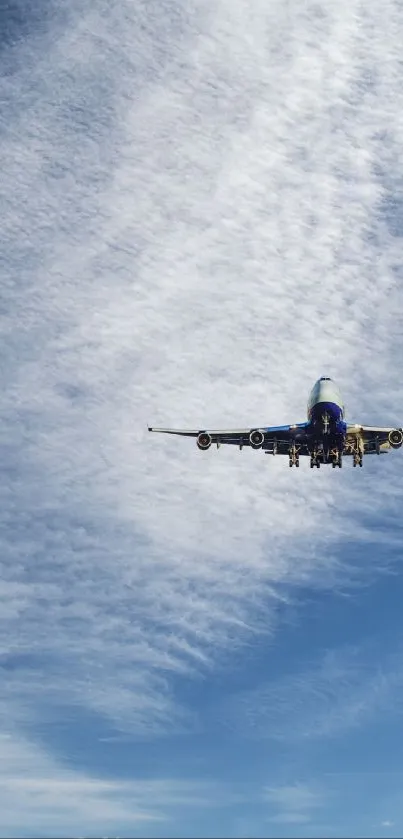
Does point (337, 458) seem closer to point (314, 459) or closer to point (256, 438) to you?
point (314, 459)

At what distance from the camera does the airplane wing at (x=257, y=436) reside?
525 ft

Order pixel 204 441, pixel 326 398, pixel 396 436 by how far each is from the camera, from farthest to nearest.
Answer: pixel 204 441 → pixel 396 436 → pixel 326 398

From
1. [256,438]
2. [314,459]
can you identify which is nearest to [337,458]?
[314,459]

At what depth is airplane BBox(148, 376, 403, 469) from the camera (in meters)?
152

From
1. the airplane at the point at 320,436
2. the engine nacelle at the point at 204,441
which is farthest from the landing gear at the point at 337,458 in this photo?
the engine nacelle at the point at 204,441

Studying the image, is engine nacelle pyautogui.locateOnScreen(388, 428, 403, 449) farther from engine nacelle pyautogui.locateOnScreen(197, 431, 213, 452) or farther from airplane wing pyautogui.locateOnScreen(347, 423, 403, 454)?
engine nacelle pyautogui.locateOnScreen(197, 431, 213, 452)

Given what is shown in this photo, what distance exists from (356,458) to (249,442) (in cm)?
1607

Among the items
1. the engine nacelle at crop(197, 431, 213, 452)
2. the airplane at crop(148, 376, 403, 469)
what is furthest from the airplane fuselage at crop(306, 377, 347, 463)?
the engine nacelle at crop(197, 431, 213, 452)

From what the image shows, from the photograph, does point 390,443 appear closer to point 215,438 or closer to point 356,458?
point 356,458

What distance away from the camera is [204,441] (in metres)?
162

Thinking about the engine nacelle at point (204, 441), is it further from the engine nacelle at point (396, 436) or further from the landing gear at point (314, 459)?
the engine nacelle at point (396, 436)

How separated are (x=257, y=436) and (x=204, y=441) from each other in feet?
25.4

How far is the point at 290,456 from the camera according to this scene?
162500 mm

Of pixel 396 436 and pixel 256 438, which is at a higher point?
pixel 396 436
